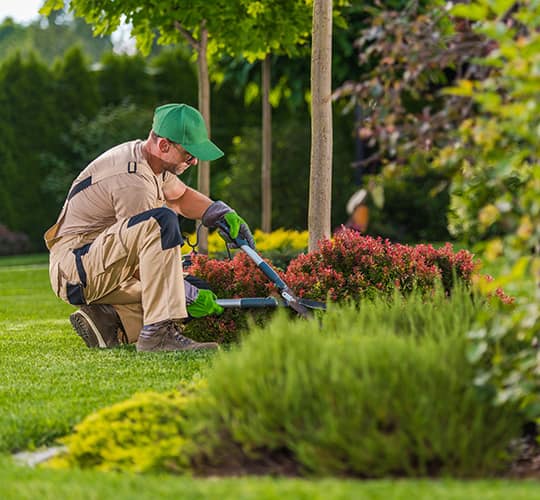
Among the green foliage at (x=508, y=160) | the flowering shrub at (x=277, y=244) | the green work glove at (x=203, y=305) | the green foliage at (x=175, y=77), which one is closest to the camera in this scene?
the green foliage at (x=508, y=160)

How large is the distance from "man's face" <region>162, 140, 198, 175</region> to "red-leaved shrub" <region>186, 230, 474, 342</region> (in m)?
0.79

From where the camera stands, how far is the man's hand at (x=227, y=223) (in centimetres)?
628

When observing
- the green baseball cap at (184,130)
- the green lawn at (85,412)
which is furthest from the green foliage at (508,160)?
the green baseball cap at (184,130)

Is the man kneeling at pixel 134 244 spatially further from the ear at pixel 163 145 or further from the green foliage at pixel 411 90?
the green foliage at pixel 411 90

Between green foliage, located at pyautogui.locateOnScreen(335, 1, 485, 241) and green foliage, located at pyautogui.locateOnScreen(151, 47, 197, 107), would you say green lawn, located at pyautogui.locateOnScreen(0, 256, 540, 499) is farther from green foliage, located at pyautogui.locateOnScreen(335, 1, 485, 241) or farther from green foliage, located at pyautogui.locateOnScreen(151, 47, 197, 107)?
green foliage, located at pyautogui.locateOnScreen(151, 47, 197, 107)

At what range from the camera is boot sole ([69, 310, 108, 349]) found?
6168 millimetres

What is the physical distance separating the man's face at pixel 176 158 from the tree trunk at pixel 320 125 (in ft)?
3.60

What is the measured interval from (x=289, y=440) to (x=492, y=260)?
0.85 m

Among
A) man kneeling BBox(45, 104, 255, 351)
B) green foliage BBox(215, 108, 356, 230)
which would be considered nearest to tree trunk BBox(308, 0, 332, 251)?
man kneeling BBox(45, 104, 255, 351)

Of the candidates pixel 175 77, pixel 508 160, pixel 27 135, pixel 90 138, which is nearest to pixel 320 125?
pixel 508 160

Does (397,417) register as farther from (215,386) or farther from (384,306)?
(384,306)

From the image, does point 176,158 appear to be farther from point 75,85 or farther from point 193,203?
point 75,85

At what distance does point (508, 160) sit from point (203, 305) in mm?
3243

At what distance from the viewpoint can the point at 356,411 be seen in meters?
3.03
